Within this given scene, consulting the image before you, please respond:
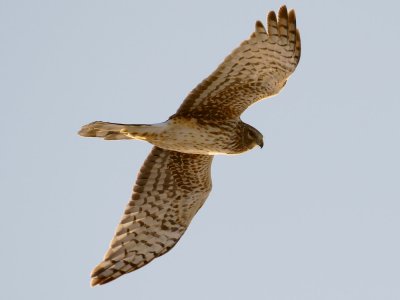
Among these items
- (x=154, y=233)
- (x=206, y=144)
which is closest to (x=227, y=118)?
(x=206, y=144)

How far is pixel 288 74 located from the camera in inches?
408

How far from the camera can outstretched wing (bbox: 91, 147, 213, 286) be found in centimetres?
1145

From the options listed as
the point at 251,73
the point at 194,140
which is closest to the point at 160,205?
the point at 194,140

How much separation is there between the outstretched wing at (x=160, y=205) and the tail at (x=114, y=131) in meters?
0.86

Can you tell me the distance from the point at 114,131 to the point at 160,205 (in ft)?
5.05

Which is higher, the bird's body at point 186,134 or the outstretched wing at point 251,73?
the outstretched wing at point 251,73

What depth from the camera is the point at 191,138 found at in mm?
10570

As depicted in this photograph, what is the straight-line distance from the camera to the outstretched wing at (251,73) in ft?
32.8

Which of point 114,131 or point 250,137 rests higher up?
point 114,131

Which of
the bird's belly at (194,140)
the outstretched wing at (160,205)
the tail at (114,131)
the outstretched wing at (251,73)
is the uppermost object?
the outstretched wing at (251,73)

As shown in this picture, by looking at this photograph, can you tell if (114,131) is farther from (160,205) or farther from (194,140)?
(160,205)

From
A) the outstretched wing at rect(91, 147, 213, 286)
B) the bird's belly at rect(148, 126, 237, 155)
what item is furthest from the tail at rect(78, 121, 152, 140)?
the outstretched wing at rect(91, 147, 213, 286)

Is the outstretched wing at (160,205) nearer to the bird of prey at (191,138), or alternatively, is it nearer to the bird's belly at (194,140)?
the bird of prey at (191,138)

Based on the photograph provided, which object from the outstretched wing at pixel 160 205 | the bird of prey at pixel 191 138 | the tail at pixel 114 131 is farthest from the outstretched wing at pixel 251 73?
the outstretched wing at pixel 160 205
